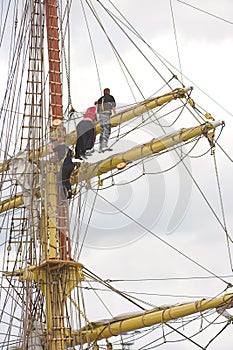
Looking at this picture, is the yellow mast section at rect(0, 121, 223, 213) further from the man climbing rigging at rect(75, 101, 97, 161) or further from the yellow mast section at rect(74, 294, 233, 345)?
the yellow mast section at rect(74, 294, 233, 345)

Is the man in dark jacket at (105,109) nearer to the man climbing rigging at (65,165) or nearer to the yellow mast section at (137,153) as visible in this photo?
the yellow mast section at (137,153)

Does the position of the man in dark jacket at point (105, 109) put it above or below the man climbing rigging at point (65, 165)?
above

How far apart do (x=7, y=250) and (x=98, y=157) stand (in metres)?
2.98

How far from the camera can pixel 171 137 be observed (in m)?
23.2

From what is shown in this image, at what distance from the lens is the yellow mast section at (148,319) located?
22.1 meters

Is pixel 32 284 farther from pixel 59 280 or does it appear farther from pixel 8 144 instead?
pixel 8 144

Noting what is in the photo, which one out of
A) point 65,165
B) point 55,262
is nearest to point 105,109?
point 65,165

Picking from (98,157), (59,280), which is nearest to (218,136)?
(98,157)

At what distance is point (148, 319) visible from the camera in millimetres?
22688

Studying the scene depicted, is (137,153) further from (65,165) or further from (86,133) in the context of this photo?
(65,165)

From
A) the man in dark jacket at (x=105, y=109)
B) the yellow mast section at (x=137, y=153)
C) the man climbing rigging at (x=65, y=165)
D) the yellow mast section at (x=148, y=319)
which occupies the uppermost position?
the man in dark jacket at (x=105, y=109)

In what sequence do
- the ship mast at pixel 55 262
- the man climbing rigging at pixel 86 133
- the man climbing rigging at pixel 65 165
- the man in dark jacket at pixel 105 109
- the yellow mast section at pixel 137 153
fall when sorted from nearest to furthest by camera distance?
the ship mast at pixel 55 262
the man climbing rigging at pixel 65 165
the man climbing rigging at pixel 86 133
the man in dark jacket at pixel 105 109
the yellow mast section at pixel 137 153

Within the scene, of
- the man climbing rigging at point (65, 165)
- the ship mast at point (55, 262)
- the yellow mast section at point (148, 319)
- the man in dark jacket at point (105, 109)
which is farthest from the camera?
the man in dark jacket at point (105, 109)

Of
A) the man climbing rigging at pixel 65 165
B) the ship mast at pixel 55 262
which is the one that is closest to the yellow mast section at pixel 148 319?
the ship mast at pixel 55 262
